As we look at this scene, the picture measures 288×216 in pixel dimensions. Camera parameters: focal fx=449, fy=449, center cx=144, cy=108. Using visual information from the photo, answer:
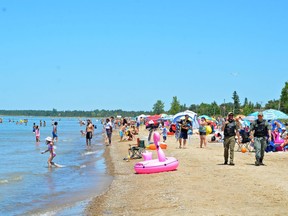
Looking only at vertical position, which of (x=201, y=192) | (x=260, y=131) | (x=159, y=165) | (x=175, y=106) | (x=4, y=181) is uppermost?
(x=175, y=106)

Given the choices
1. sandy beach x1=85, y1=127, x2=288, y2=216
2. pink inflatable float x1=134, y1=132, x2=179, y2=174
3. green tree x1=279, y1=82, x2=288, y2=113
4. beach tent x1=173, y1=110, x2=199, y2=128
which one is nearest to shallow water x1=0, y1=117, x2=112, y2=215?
sandy beach x1=85, y1=127, x2=288, y2=216

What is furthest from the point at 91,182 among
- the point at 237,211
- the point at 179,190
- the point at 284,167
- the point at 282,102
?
the point at 282,102

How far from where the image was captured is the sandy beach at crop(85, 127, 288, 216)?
27.1 feet

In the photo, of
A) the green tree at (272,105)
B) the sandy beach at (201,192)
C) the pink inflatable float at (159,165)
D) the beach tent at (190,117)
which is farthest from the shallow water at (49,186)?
the green tree at (272,105)

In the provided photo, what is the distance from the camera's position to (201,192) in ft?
32.2

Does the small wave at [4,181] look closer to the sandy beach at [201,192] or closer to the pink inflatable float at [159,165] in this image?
the sandy beach at [201,192]

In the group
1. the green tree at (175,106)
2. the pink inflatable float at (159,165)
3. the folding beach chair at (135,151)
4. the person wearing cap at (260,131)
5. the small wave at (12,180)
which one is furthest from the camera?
the green tree at (175,106)

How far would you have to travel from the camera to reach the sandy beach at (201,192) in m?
8.25

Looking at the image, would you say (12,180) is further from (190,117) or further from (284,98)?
(284,98)

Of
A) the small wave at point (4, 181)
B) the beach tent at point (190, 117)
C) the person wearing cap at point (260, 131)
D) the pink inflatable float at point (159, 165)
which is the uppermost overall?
the beach tent at point (190, 117)

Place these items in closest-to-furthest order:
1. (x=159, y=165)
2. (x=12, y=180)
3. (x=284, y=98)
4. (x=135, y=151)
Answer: (x=159, y=165)
(x=12, y=180)
(x=135, y=151)
(x=284, y=98)

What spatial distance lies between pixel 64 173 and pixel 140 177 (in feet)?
14.2

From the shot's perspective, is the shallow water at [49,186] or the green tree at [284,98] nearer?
the shallow water at [49,186]

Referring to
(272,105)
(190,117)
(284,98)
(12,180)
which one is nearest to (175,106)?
(272,105)
